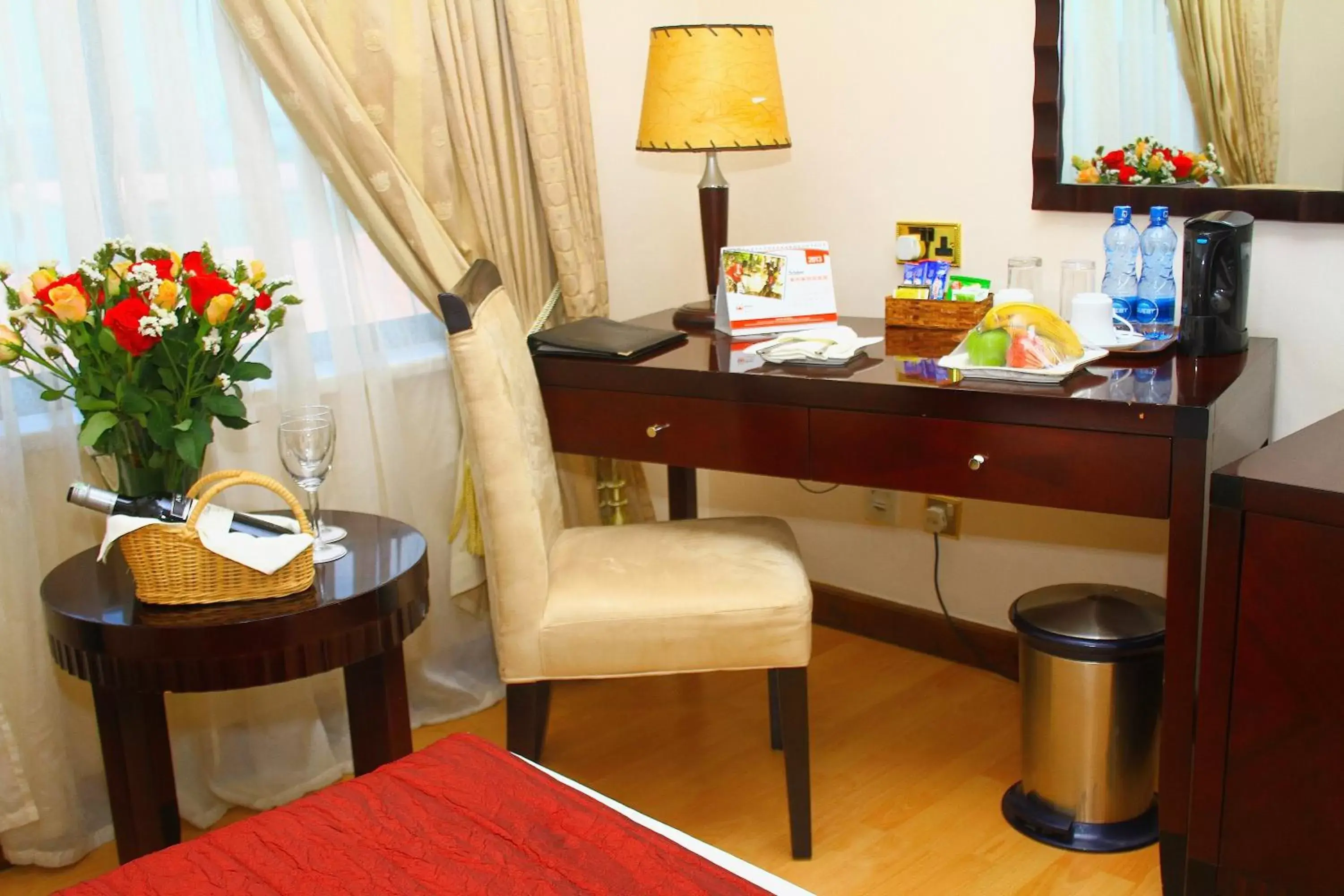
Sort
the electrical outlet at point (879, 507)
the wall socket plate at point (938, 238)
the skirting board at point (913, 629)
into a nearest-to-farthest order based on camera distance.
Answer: the wall socket plate at point (938, 238)
the skirting board at point (913, 629)
the electrical outlet at point (879, 507)

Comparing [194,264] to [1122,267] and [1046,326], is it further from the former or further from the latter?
[1122,267]

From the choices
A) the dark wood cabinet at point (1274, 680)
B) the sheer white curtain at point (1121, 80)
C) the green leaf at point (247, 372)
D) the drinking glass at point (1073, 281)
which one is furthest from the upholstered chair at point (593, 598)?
the sheer white curtain at point (1121, 80)

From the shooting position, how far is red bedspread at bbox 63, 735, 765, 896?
1.05 m

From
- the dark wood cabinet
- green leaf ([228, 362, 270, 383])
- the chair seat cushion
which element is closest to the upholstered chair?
the chair seat cushion

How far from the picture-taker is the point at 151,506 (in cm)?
170

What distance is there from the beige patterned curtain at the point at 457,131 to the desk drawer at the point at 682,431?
0.35 metres

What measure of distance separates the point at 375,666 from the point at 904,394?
87 centimetres

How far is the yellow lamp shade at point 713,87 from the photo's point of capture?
2.31 m

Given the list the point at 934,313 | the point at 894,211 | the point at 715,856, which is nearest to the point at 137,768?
the point at 715,856

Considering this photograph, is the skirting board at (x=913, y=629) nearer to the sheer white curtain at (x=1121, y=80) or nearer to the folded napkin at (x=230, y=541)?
the sheer white curtain at (x=1121, y=80)

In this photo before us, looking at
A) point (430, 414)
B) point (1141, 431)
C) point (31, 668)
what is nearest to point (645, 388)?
point (430, 414)

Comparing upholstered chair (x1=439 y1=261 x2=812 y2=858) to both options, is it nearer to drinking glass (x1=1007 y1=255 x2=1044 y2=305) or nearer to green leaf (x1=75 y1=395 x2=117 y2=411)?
green leaf (x1=75 y1=395 x2=117 y2=411)

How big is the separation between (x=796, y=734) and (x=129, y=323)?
1132mm

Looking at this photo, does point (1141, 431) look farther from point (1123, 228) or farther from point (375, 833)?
point (375, 833)
